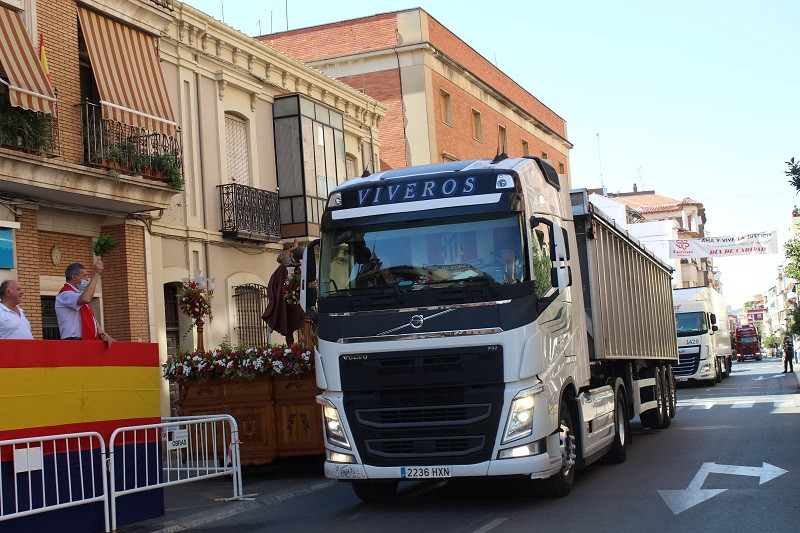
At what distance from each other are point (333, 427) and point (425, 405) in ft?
3.23

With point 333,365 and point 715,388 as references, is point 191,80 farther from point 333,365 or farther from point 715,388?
point 715,388

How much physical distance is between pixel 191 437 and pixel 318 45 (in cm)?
2634

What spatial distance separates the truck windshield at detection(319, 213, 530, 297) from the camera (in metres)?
9.59

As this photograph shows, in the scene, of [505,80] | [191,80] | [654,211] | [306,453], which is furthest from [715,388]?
[654,211]

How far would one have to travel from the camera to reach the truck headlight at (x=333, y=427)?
32.2 ft

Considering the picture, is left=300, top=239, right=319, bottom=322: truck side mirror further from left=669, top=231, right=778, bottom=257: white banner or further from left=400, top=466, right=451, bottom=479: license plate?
left=669, top=231, right=778, bottom=257: white banner

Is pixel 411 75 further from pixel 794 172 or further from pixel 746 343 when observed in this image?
pixel 746 343

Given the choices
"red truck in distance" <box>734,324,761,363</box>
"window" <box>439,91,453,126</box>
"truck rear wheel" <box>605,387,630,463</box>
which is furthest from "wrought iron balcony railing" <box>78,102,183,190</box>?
"red truck in distance" <box>734,324,761,363</box>

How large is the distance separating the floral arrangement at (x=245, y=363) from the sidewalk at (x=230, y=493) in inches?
50.8

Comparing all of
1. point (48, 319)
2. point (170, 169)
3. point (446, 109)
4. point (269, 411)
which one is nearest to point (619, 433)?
point (269, 411)

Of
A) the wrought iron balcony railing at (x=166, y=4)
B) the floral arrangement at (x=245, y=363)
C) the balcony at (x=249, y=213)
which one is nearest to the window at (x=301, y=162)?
the balcony at (x=249, y=213)

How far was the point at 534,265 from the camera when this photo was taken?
968 centimetres

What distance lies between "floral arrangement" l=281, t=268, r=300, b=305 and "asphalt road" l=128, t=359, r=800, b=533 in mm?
2374

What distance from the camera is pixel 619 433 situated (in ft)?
43.3
